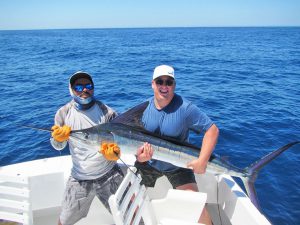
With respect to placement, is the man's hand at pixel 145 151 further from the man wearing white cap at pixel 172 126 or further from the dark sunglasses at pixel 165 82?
the dark sunglasses at pixel 165 82

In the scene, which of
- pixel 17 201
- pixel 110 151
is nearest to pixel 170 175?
pixel 110 151

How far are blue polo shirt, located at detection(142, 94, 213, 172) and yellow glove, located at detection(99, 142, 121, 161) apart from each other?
553mm

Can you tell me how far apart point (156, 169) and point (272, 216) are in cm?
218

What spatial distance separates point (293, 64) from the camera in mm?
17875

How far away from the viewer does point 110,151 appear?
8.50 ft

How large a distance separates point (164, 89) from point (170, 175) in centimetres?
93

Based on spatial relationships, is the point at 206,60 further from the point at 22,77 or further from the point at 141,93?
the point at 22,77

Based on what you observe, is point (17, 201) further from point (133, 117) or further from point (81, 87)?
point (133, 117)

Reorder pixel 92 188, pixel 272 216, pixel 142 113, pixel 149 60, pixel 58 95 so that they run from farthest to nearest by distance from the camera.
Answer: pixel 149 60, pixel 58 95, pixel 272 216, pixel 142 113, pixel 92 188

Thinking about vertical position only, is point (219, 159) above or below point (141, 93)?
above

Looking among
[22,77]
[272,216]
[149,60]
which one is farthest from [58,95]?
[149,60]

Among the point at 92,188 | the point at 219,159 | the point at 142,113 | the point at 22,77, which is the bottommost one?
the point at 22,77

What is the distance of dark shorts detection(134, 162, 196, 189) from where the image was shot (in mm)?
3102

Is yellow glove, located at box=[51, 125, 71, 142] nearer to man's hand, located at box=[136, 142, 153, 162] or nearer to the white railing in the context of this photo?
the white railing
